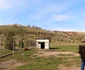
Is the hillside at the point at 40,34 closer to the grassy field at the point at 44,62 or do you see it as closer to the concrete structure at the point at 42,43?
the concrete structure at the point at 42,43

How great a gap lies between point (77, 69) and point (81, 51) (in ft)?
15.6

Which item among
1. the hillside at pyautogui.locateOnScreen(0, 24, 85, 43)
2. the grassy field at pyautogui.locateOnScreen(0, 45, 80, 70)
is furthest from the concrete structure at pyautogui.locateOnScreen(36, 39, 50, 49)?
the hillside at pyautogui.locateOnScreen(0, 24, 85, 43)

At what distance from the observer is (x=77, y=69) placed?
17375 millimetres

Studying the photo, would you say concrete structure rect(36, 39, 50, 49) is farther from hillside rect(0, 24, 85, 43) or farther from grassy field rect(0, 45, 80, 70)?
hillside rect(0, 24, 85, 43)

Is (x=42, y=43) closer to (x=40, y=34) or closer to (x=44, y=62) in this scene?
(x=44, y=62)

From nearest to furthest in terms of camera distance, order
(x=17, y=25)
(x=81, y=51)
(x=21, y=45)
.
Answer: (x=81, y=51) < (x=21, y=45) < (x=17, y=25)

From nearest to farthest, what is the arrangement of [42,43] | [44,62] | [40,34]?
[44,62], [42,43], [40,34]

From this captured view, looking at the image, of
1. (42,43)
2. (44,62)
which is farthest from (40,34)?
(44,62)

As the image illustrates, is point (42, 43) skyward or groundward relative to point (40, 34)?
skyward

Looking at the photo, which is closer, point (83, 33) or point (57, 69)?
point (57, 69)

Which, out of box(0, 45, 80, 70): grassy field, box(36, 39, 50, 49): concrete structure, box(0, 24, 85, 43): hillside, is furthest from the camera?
box(0, 24, 85, 43): hillside

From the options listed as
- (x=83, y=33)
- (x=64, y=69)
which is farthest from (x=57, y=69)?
(x=83, y=33)

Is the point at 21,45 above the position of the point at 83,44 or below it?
below

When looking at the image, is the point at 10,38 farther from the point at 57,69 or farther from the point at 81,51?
the point at 81,51
